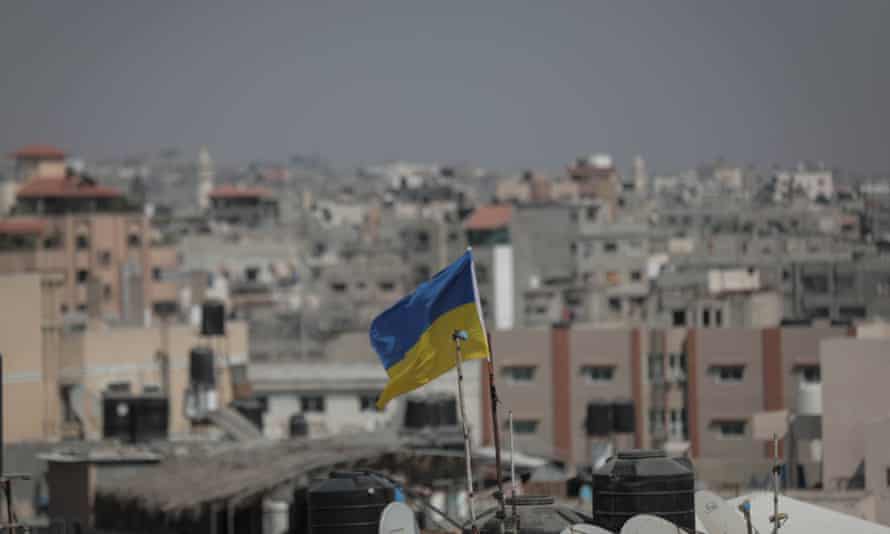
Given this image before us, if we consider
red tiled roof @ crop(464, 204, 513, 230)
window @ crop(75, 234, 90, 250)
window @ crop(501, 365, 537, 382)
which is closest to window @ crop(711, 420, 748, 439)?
window @ crop(501, 365, 537, 382)

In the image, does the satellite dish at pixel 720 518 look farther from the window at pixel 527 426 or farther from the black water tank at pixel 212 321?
the window at pixel 527 426

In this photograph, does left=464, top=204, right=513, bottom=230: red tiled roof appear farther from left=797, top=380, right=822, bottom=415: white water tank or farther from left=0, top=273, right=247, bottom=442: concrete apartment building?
left=797, top=380, right=822, bottom=415: white water tank

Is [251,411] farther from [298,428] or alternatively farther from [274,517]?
[274,517]

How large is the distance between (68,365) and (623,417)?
11.8 m

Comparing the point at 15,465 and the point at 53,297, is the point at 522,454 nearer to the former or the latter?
the point at 15,465

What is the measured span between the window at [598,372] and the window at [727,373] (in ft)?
7.06

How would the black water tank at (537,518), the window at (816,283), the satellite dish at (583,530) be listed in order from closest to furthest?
the satellite dish at (583,530) → the black water tank at (537,518) → the window at (816,283)

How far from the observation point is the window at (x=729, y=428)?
49125 millimetres

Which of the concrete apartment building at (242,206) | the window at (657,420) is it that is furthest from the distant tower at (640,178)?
the window at (657,420)

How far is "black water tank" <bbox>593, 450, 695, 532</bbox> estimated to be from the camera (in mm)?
14430

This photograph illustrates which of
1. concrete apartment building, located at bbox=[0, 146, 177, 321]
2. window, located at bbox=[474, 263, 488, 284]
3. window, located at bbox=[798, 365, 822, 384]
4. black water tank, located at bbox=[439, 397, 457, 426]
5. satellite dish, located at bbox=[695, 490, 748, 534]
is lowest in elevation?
satellite dish, located at bbox=[695, 490, 748, 534]

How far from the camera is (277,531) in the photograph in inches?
1168

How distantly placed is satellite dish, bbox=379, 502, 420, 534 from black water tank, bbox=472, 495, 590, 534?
385 millimetres

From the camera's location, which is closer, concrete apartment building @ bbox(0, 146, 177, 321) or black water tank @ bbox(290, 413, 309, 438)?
black water tank @ bbox(290, 413, 309, 438)
